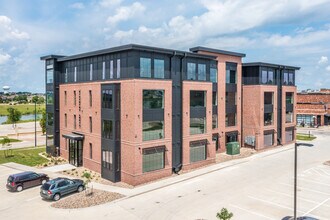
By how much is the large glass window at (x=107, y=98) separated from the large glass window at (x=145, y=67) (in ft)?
13.4

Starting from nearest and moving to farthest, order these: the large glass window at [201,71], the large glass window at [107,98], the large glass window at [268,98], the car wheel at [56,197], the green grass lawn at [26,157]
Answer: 1. the car wheel at [56,197]
2. the large glass window at [107,98]
3. the large glass window at [201,71]
4. the green grass lawn at [26,157]
5. the large glass window at [268,98]

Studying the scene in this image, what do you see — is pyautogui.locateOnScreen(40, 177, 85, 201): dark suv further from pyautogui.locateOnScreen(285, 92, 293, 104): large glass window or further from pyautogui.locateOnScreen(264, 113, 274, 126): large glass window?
pyautogui.locateOnScreen(285, 92, 293, 104): large glass window

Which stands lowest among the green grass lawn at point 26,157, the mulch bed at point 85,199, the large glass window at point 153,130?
the mulch bed at point 85,199

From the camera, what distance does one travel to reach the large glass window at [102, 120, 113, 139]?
105 ft

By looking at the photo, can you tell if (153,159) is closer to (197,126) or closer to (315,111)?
(197,126)

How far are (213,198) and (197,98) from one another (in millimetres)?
13740

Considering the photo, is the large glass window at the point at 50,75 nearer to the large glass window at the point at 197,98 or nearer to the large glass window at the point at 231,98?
the large glass window at the point at 197,98

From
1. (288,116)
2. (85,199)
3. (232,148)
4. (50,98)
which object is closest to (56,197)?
(85,199)

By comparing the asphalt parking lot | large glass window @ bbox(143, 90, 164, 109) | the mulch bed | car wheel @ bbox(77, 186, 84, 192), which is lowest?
the asphalt parking lot

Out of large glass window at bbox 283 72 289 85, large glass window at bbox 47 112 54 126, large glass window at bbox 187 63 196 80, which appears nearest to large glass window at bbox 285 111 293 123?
large glass window at bbox 283 72 289 85

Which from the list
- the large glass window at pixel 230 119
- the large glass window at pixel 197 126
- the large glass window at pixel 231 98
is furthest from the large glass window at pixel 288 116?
the large glass window at pixel 197 126

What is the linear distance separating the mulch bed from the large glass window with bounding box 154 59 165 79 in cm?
1246

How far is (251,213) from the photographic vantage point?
75.6 ft

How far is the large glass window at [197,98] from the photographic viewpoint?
36106 mm
